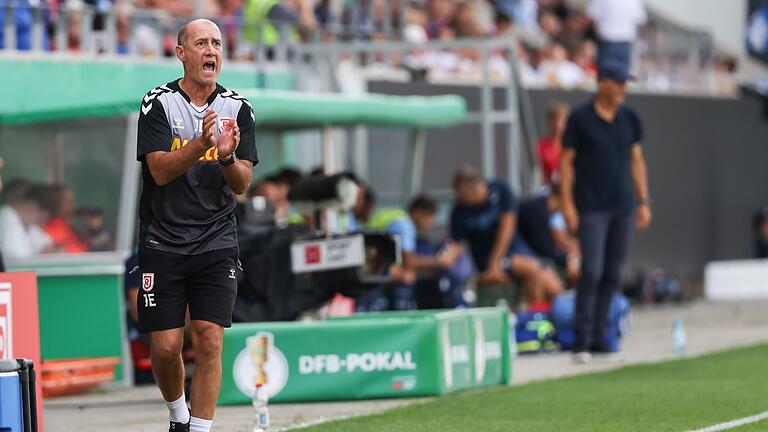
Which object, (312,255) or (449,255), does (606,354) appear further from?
(449,255)

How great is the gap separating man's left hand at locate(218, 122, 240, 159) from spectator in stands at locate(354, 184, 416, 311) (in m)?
8.37

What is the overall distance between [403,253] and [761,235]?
10.8 meters

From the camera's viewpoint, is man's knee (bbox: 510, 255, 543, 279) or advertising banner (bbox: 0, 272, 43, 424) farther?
man's knee (bbox: 510, 255, 543, 279)

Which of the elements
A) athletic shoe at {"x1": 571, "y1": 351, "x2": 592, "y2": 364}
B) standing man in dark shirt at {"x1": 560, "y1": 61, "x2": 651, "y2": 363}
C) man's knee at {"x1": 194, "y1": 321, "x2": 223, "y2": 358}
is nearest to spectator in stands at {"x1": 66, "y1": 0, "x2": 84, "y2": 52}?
standing man in dark shirt at {"x1": 560, "y1": 61, "x2": 651, "y2": 363}

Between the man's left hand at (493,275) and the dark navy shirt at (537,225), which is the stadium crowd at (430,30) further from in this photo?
the man's left hand at (493,275)

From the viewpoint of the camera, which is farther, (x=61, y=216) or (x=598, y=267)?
(x=598, y=267)

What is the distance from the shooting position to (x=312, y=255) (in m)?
11.3

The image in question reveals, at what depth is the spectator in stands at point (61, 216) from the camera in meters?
12.2

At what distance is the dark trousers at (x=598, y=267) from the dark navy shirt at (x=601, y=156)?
0.34 ft

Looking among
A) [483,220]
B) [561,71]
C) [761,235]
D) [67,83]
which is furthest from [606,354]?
[761,235]

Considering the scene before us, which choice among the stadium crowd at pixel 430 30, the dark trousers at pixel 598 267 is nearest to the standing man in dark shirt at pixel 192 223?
the dark trousers at pixel 598 267

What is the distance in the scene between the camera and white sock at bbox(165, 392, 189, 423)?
7.36 m

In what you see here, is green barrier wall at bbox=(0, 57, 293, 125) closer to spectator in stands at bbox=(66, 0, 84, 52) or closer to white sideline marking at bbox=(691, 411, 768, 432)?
spectator in stands at bbox=(66, 0, 84, 52)

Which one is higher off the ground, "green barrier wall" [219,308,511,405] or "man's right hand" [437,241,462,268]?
"man's right hand" [437,241,462,268]
